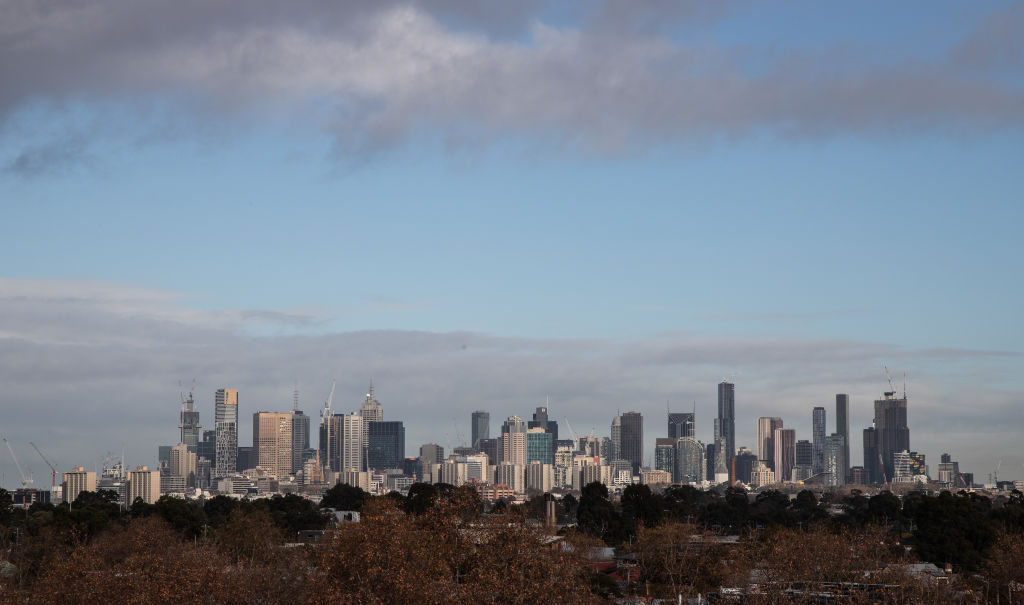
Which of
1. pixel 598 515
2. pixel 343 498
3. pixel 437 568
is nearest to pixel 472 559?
pixel 437 568

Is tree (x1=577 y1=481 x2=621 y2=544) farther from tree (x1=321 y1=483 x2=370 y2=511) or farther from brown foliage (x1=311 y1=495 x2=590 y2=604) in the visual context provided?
brown foliage (x1=311 y1=495 x2=590 y2=604)

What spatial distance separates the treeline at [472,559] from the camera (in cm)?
4347

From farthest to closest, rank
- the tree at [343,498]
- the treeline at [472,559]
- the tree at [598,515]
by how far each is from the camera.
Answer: the tree at [343,498] → the tree at [598,515] → the treeline at [472,559]

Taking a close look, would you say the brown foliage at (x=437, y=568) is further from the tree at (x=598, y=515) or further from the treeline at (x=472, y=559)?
the tree at (x=598, y=515)

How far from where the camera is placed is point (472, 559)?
4709 centimetres

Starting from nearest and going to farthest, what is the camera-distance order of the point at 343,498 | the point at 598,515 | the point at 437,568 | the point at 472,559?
the point at 437,568 < the point at 472,559 < the point at 598,515 < the point at 343,498

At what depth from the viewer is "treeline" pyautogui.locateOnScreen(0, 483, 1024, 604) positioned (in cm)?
4347

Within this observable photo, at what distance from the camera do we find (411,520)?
55.6 meters

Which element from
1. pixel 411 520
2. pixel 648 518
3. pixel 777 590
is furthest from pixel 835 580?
pixel 648 518

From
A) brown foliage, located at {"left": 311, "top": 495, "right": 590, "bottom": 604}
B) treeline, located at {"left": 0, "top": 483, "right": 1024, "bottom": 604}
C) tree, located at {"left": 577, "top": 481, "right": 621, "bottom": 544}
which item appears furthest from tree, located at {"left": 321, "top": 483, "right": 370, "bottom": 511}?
brown foliage, located at {"left": 311, "top": 495, "right": 590, "bottom": 604}

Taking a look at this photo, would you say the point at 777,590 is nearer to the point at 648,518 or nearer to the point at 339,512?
the point at 648,518

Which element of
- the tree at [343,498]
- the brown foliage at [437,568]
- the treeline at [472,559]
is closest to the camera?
the brown foliage at [437,568]

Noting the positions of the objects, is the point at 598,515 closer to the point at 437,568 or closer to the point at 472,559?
the point at 472,559

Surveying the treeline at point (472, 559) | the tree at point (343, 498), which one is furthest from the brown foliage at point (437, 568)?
the tree at point (343, 498)
